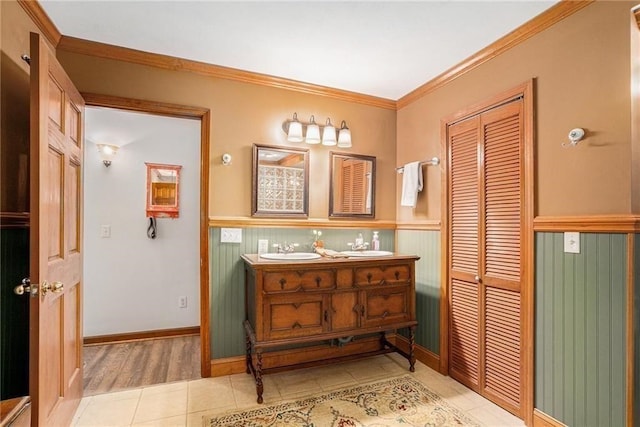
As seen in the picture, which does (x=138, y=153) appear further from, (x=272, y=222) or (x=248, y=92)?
(x=272, y=222)

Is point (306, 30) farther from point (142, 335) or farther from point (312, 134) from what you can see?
point (142, 335)

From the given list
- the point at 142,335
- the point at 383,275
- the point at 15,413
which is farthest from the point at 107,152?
the point at 383,275

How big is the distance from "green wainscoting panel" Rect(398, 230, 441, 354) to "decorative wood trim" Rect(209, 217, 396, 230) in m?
0.33

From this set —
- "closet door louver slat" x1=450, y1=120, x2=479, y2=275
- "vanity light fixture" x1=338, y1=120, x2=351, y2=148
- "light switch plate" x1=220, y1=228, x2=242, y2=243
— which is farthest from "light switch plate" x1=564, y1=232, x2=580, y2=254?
"light switch plate" x1=220, y1=228, x2=242, y2=243

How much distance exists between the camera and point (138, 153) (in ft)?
11.1

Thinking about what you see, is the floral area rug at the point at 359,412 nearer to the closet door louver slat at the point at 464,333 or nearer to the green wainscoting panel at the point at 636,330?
the closet door louver slat at the point at 464,333

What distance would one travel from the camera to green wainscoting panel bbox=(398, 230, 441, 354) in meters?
2.68

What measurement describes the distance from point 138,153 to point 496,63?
3360 mm

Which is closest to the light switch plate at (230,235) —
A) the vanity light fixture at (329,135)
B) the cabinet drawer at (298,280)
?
the cabinet drawer at (298,280)

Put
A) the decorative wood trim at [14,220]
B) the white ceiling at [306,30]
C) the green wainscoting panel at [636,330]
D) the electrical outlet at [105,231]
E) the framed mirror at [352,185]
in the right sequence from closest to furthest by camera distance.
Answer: the green wainscoting panel at [636,330], the decorative wood trim at [14,220], the white ceiling at [306,30], the framed mirror at [352,185], the electrical outlet at [105,231]

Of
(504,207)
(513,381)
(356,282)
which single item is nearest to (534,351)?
(513,381)

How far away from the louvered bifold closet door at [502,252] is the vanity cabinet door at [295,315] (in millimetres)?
1132

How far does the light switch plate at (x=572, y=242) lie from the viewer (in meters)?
1.71

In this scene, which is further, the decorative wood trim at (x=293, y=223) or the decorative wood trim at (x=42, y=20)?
the decorative wood trim at (x=293, y=223)
